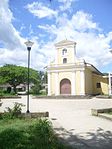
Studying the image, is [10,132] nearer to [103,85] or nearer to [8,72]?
[103,85]

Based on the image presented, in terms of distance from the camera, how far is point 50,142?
28.5 ft

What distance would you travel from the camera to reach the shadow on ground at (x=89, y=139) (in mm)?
8742

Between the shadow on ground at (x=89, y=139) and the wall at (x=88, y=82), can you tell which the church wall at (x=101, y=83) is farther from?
the shadow on ground at (x=89, y=139)

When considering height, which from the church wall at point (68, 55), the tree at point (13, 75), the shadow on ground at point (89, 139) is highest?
the church wall at point (68, 55)

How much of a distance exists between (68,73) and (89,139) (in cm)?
3834

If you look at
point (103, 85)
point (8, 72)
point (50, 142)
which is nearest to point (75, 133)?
point (50, 142)

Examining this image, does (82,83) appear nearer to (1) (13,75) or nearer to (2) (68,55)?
(2) (68,55)

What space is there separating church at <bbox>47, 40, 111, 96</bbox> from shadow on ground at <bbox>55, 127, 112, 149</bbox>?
3528cm

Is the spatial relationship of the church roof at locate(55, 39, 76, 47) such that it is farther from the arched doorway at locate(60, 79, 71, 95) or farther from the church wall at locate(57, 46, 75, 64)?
the arched doorway at locate(60, 79, 71, 95)

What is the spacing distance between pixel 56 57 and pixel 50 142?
134ft

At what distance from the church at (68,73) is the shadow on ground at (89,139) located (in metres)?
35.3

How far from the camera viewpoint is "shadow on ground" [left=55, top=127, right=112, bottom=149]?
28.7 feet

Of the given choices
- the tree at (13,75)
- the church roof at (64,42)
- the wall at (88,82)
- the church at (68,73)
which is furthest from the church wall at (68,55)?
the tree at (13,75)

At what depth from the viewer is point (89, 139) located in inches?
388
